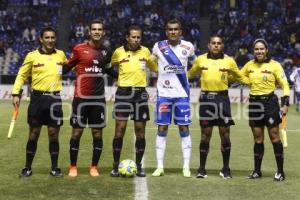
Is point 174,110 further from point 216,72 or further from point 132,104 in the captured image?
point 216,72

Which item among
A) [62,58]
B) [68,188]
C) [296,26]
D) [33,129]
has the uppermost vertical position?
[296,26]

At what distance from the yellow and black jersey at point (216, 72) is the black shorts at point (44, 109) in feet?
7.83

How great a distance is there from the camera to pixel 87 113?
9453 millimetres

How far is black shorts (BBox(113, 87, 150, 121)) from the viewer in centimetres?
948

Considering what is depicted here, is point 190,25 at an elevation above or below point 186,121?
above

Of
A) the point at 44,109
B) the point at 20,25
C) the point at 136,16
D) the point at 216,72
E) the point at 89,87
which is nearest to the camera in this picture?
the point at 44,109

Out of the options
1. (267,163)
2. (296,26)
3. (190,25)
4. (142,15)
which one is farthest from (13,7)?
(267,163)

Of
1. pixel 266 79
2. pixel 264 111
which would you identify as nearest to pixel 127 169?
pixel 264 111

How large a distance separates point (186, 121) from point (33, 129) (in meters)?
2.45

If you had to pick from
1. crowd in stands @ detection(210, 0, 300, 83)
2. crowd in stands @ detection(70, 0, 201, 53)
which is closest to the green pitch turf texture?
crowd in stands @ detection(210, 0, 300, 83)

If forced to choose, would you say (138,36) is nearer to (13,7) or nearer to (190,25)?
(190,25)

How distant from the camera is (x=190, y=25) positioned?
124 feet

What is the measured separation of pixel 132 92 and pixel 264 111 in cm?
213

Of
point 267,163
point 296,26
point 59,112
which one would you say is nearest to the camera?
point 59,112
